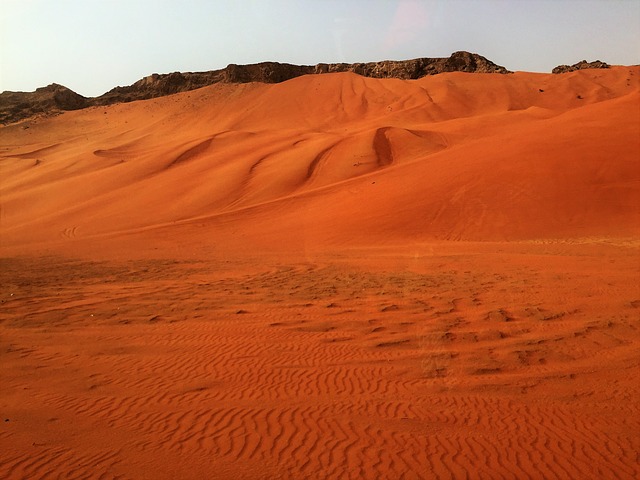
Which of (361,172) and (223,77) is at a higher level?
(223,77)

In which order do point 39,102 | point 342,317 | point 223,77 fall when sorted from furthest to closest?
1. point 39,102
2. point 223,77
3. point 342,317

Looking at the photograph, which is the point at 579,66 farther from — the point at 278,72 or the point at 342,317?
the point at 342,317

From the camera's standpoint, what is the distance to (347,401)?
16.3ft

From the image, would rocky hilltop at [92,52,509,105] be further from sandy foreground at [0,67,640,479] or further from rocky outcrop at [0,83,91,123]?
sandy foreground at [0,67,640,479]

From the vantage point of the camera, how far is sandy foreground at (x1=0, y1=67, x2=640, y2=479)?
4188 millimetres

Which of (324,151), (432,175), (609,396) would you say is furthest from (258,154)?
(609,396)

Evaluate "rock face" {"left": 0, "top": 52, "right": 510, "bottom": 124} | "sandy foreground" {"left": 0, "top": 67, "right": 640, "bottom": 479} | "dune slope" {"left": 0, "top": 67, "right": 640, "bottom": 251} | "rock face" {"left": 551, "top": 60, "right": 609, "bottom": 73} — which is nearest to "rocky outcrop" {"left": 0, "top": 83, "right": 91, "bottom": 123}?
"rock face" {"left": 0, "top": 52, "right": 510, "bottom": 124}

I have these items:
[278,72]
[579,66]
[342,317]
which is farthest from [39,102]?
[579,66]

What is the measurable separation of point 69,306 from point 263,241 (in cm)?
788

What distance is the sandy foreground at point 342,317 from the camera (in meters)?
4.19

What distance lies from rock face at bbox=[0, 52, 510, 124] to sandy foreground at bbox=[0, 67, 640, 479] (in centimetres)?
3212

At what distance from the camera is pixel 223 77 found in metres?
52.2

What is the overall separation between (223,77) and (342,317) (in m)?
50.4

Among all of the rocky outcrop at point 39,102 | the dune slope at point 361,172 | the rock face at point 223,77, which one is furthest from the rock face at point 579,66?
the rocky outcrop at point 39,102
